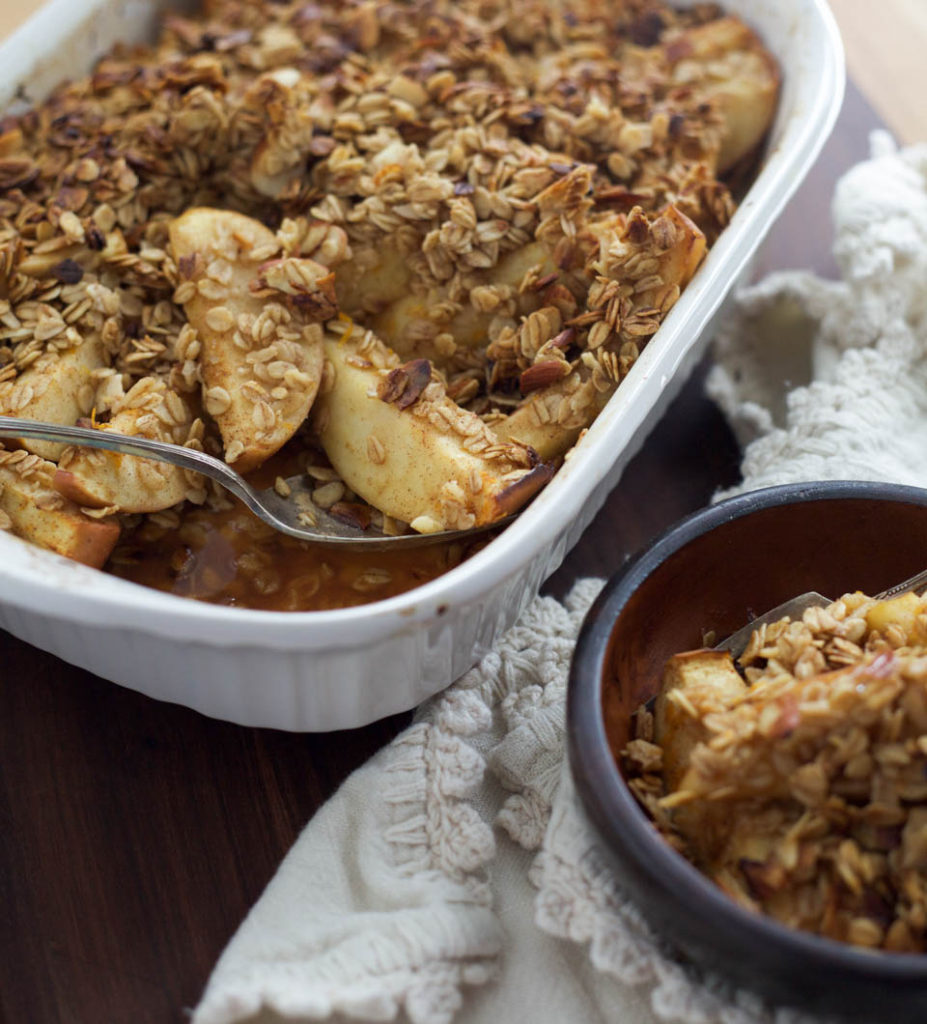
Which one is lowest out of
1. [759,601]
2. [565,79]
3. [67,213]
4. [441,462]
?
[759,601]

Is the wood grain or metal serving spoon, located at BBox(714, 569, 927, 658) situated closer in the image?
metal serving spoon, located at BBox(714, 569, 927, 658)

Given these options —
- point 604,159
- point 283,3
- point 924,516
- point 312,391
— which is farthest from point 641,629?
point 283,3

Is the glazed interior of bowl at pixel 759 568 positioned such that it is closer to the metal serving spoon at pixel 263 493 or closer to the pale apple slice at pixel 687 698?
the pale apple slice at pixel 687 698

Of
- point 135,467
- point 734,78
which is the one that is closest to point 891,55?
point 734,78

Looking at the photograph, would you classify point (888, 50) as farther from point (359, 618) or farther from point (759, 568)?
point (359, 618)

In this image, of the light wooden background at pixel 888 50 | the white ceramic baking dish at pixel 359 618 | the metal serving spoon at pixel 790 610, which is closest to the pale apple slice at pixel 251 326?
the white ceramic baking dish at pixel 359 618

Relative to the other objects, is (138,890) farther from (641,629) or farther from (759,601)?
(759,601)

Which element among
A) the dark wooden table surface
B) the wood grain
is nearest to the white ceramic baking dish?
the dark wooden table surface

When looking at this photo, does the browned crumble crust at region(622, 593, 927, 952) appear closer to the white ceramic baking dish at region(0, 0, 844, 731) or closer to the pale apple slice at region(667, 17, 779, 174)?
the white ceramic baking dish at region(0, 0, 844, 731)
